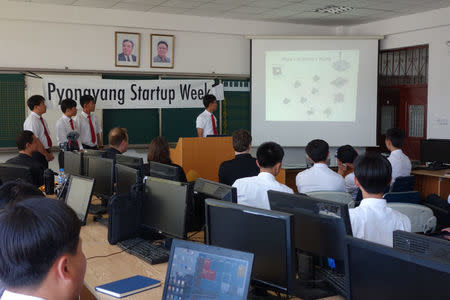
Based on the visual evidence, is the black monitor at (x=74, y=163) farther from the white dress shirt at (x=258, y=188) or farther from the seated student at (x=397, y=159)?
the seated student at (x=397, y=159)

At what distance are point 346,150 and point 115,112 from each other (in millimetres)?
4168

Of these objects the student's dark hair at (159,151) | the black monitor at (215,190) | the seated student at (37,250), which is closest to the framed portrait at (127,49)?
the student's dark hair at (159,151)

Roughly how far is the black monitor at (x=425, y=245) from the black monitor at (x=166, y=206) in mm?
1249

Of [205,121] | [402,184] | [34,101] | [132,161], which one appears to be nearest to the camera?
[132,161]

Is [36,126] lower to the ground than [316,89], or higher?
lower

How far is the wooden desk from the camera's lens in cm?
667

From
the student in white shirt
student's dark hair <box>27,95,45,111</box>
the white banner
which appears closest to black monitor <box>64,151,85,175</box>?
student's dark hair <box>27,95,45,111</box>

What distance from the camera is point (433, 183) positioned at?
6926mm

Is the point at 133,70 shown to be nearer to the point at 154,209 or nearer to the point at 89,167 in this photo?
the point at 89,167

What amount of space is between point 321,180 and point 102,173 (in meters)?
1.89

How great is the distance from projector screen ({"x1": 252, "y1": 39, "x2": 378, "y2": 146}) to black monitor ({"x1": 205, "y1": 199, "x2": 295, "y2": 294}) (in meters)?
6.75

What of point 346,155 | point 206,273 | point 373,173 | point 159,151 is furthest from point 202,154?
point 206,273

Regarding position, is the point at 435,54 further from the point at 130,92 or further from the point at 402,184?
the point at 130,92

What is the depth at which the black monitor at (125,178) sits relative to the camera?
333cm
